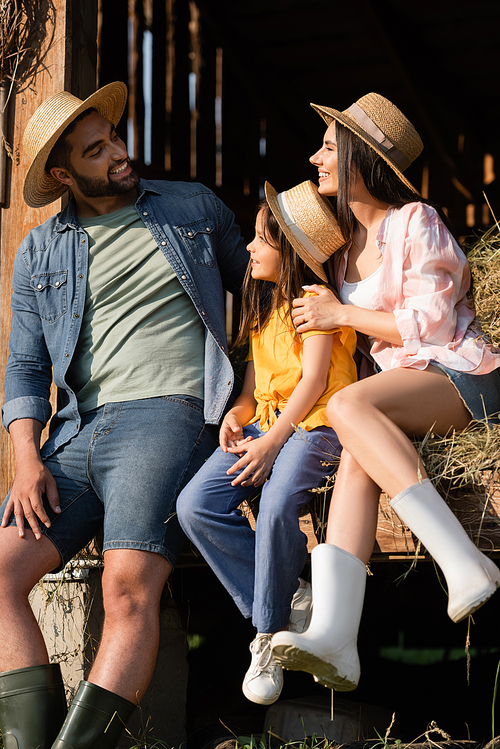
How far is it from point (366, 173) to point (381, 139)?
4.9 inches

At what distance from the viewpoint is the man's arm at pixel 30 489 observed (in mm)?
2316

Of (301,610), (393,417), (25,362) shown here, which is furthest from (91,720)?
(25,362)

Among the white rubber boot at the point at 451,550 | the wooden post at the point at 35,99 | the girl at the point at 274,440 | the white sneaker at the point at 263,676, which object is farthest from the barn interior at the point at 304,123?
the white rubber boot at the point at 451,550

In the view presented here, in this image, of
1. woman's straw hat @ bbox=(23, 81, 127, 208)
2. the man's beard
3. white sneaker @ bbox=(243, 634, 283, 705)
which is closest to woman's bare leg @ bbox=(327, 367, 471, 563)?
white sneaker @ bbox=(243, 634, 283, 705)

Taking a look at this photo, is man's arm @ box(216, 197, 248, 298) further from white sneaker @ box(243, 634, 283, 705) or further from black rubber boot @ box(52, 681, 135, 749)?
black rubber boot @ box(52, 681, 135, 749)

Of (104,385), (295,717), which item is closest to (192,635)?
(295,717)

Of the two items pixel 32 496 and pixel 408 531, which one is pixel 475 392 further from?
pixel 32 496

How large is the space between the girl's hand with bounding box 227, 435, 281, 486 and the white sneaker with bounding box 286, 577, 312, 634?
34 centimetres

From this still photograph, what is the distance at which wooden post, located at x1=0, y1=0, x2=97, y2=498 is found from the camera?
3020mm

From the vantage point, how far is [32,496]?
232 cm

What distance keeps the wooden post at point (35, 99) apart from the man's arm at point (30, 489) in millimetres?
557

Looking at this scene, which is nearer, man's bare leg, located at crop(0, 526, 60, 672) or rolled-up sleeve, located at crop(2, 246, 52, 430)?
man's bare leg, located at crop(0, 526, 60, 672)

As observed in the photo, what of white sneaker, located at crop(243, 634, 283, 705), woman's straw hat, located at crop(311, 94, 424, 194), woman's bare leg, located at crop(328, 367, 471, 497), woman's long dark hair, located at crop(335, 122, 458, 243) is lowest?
white sneaker, located at crop(243, 634, 283, 705)

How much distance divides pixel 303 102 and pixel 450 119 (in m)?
1.32
